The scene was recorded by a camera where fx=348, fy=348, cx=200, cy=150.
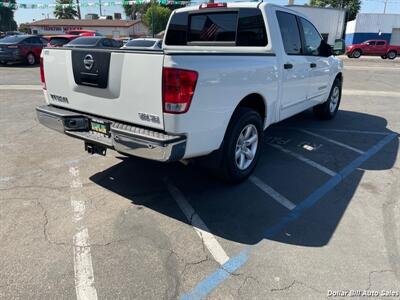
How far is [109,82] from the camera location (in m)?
3.38

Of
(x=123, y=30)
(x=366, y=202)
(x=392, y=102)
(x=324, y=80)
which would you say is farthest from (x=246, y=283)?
(x=123, y=30)

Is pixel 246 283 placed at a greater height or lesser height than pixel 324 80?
lesser

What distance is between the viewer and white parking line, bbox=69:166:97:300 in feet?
8.28

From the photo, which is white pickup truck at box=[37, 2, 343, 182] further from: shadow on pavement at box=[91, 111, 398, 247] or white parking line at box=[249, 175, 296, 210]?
shadow on pavement at box=[91, 111, 398, 247]

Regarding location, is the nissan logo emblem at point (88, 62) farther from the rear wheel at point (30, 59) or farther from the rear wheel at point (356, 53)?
the rear wheel at point (356, 53)

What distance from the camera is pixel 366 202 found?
3902mm

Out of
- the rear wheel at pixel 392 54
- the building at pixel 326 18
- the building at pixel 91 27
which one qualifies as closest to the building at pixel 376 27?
the rear wheel at pixel 392 54

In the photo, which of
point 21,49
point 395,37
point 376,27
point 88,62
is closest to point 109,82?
point 88,62

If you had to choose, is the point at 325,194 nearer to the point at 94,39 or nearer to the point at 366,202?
the point at 366,202

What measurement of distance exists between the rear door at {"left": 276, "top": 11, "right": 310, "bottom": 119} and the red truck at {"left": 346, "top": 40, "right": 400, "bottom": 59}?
33.8 metres

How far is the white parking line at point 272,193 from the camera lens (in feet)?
12.6

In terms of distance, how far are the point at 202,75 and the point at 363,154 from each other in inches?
140

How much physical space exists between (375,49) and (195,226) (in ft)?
124

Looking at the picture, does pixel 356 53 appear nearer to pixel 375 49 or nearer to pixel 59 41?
pixel 375 49
